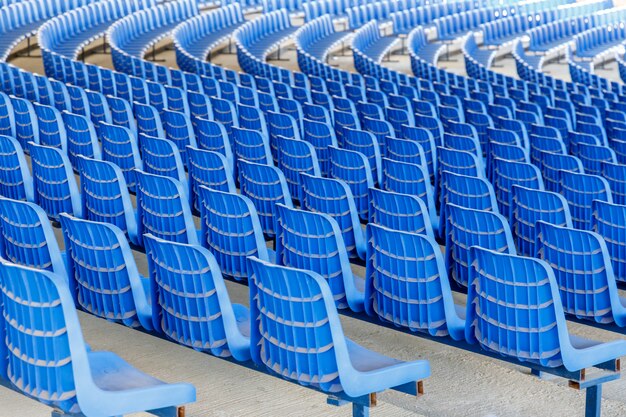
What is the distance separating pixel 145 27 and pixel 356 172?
34.1ft

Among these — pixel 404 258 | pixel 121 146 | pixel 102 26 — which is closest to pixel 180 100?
pixel 121 146

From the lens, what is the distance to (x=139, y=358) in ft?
13.6

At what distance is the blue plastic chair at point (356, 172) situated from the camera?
18.1ft

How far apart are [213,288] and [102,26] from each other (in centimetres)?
1231

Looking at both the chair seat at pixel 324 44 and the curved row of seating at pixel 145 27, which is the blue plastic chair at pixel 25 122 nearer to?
the curved row of seating at pixel 145 27

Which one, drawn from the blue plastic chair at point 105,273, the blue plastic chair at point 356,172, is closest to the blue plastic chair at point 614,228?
the blue plastic chair at point 356,172

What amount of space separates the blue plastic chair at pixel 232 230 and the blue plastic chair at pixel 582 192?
1.64 m

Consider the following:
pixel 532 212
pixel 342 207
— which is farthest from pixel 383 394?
pixel 532 212

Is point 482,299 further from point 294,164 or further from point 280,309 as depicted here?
point 294,164

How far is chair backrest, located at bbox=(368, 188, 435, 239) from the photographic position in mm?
4352

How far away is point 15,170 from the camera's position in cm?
529

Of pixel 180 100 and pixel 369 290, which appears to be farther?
pixel 180 100

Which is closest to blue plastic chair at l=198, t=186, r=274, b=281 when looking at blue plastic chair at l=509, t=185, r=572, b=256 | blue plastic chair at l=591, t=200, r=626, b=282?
blue plastic chair at l=509, t=185, r=572, b=256

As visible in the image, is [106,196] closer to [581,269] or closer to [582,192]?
[581,269]
